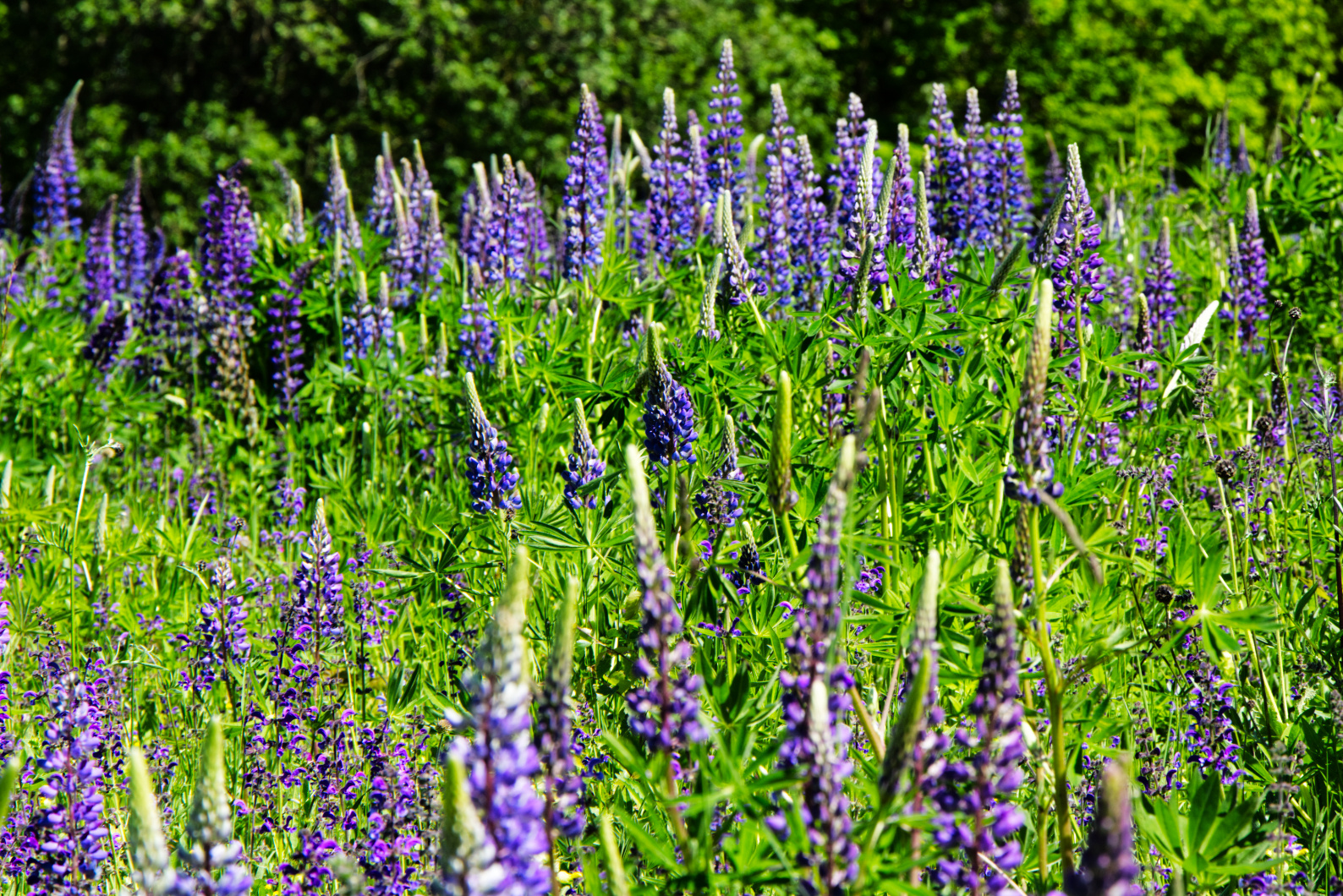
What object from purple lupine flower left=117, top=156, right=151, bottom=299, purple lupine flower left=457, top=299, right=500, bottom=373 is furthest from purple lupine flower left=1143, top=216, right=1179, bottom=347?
purple lupine flower left=117, top=156, right=151, bottom=299

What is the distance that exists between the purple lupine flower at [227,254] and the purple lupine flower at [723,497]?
3.47 m

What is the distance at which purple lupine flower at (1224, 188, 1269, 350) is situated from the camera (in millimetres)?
4795

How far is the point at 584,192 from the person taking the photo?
4953mm

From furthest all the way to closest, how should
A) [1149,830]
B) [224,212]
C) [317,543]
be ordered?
[224,212] → [317,543] → [1149,830]

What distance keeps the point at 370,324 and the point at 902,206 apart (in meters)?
2.39

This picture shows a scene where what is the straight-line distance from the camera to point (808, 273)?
16.3 ft

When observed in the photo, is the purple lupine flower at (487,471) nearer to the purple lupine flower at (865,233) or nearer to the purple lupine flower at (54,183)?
the purple lupine flower at (865,233)

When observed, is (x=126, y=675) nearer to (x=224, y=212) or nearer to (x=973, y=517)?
(x=973, y=517)

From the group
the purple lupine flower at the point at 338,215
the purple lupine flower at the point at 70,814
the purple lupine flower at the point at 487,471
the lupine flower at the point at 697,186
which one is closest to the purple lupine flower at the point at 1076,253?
the purple lupine flower at the point at 487,471

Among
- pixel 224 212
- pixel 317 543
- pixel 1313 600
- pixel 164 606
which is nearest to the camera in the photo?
pixel 317 543

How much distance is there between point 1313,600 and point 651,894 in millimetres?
2396

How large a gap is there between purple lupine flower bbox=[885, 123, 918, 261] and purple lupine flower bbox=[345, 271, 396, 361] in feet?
7.19

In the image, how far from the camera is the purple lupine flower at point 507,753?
1389mm

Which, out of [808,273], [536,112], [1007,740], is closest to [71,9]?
[536,112]
